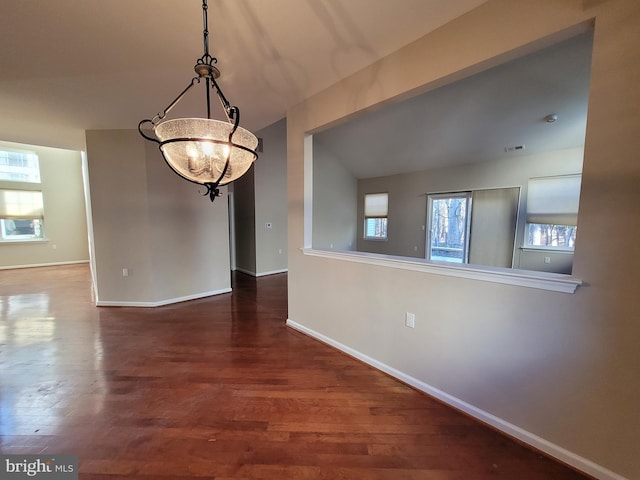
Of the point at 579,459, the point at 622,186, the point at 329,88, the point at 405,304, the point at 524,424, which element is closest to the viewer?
the point at 622,186

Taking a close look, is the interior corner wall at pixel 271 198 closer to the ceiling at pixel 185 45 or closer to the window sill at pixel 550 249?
the ceiling at pixel 185 45

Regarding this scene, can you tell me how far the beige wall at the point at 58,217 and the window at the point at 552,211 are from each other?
11.5 meters

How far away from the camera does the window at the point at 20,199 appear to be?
6559 mm

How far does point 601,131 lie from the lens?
121cm

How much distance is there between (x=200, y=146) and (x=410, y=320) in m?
1.92

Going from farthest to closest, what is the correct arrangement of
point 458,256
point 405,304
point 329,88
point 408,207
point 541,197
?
point 408,207 < point 458,256 < point 541,197 < point 329,88 < point 405,304

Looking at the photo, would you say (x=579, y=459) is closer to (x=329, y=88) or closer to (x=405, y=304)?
(x=405, y=304)

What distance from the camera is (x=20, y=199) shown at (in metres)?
6.76

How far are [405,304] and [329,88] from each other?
218 cm

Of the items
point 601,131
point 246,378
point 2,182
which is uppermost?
point 2,182

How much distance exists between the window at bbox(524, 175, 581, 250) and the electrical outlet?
13.5 ft

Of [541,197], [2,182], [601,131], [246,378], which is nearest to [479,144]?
[541,197]

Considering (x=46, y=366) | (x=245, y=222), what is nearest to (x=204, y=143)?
(x=46, y=366)

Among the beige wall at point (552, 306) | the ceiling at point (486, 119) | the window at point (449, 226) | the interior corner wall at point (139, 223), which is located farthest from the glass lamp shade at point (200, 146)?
the window at point (449, 226)
